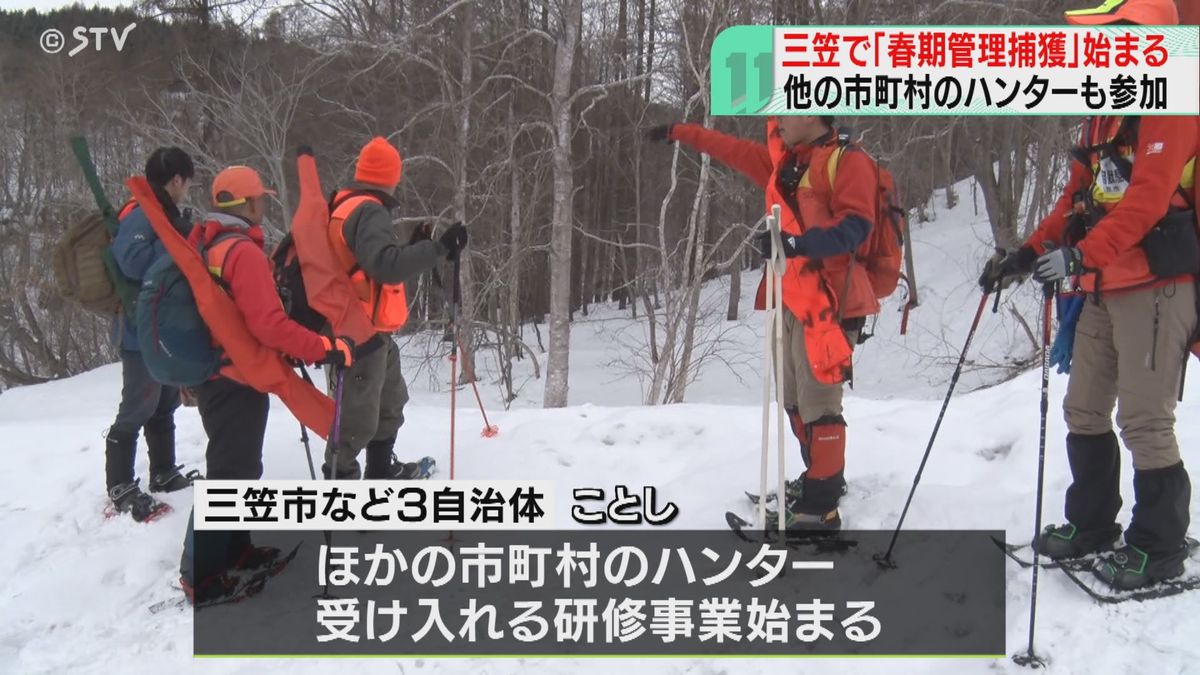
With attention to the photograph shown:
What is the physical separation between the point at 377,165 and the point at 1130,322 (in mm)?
3572

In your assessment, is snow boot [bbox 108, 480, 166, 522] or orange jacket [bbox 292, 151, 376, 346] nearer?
orange jacket [bbox 292, 151, 376, 346]

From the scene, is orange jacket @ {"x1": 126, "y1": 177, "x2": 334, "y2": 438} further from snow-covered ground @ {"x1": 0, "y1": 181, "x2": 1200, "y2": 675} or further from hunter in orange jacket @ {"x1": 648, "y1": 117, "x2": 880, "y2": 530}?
hunter in orange jacket @ {"x1": 648, "y1": 117, "x2": 880, "y2": 530}

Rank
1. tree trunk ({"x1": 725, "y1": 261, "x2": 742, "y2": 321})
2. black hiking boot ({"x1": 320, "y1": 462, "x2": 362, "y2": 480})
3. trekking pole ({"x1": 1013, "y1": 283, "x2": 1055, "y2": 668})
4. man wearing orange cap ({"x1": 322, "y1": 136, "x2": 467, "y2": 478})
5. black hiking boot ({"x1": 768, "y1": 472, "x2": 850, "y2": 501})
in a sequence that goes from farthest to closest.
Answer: tree trunk ({"x1": 725, "y1": 261, "x2": 742, "y2": 321}), black hiking boot ({"x1": 320, "y1": 462, "x2": 362, "y2": 480}), black hiking boot ({"x1": 768, "y1": 472, "x2": 850, "y2": 501}), man wearing orange cap ({"x1": 322, "y1": 136, "x2": 467, "y2": 478}), trekking pole ({"x1": 1013, "y1": 283, "x2": 1055, "y2": 668})

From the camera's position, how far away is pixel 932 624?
3.11 meters

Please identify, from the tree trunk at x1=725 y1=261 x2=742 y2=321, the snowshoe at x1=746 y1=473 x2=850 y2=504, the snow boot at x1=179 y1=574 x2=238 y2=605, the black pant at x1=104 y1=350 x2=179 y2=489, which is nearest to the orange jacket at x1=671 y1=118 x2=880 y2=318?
the snowshoe at x1=746 y1=473 x2=850 y2=504

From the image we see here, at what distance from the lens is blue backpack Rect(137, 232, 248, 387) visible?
10.7ft

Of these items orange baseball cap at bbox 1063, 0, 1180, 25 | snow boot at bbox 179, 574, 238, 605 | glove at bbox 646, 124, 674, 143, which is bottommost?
snow boot at bbox 179, 574, 238, 605

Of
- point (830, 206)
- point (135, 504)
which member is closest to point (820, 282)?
point (830, 206)

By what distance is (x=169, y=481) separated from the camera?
4.52m

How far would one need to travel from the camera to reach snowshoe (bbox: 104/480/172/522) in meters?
4.21

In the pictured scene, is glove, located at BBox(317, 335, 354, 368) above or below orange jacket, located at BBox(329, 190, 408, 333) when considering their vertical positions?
below

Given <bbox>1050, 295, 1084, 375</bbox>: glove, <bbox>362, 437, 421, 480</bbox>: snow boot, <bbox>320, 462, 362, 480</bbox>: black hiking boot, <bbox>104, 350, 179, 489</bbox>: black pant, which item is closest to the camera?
<bbox>1050, 295, 1084, 375</bbox>: glove

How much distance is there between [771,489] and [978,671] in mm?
1528

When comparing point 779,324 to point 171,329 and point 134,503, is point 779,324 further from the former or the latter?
point 134,503
